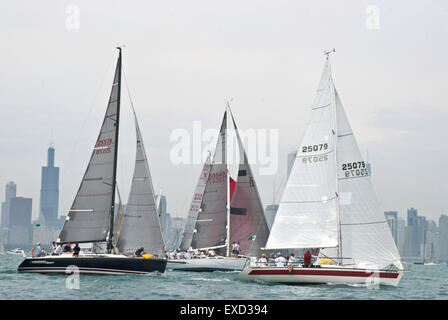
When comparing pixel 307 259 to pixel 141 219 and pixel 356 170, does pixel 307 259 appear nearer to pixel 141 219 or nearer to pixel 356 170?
pixel 356 170

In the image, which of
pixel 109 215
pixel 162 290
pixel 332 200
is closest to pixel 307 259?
pixel 332 200

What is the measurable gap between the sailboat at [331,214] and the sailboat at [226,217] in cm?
1301

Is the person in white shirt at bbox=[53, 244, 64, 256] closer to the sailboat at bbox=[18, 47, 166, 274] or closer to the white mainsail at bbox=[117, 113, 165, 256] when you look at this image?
the sailboat at bbox=[18, 47, 166, 274]

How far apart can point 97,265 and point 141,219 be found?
452 cm

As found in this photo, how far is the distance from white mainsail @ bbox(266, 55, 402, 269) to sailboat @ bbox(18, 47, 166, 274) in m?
7.93

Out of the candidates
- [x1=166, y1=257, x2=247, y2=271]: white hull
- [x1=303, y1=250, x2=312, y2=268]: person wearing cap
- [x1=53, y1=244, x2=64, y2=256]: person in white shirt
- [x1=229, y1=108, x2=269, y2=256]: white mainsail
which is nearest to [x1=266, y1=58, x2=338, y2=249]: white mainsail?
[x1=303, y1=250, x2=312, y2=268]: person wearing cap

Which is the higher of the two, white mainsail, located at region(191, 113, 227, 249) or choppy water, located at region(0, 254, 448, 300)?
white mainsail, located at region(191, 113, 227, 249)

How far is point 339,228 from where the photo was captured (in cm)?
3250

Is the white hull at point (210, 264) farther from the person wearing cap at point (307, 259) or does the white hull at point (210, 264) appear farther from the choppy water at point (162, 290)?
the person wearing cap at point (307, 259)

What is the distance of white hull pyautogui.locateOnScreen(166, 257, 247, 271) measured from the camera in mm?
46250

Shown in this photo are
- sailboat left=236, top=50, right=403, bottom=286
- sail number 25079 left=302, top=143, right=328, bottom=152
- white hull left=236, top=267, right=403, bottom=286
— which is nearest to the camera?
white hull left=236, top=267, right=403, bottom=286

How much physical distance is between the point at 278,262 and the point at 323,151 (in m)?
5.92
